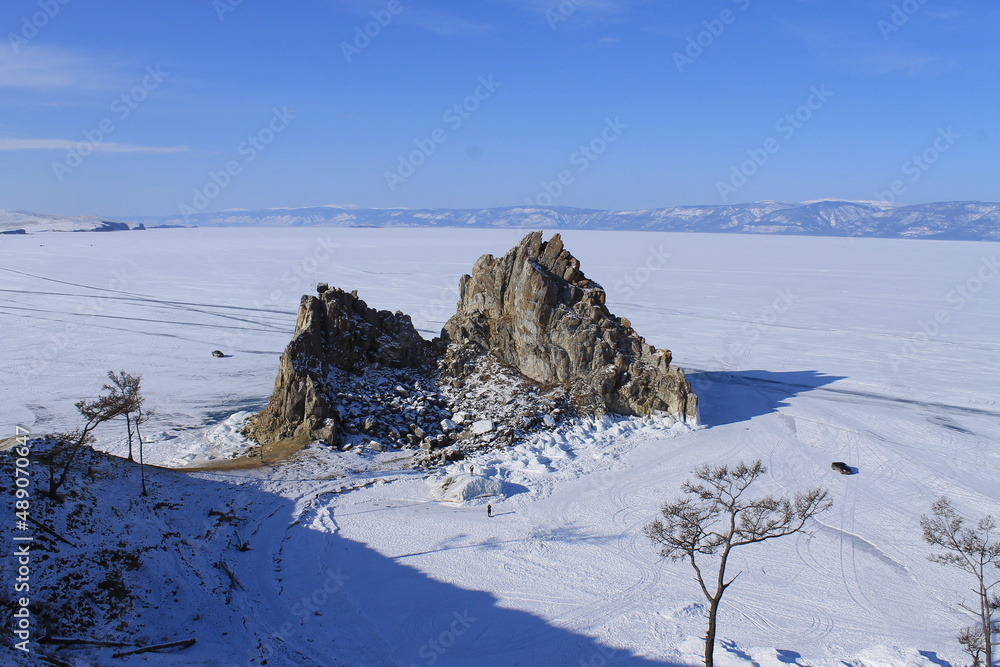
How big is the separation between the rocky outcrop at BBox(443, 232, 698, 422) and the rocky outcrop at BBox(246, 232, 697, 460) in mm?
51

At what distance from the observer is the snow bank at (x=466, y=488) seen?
20.4 meters

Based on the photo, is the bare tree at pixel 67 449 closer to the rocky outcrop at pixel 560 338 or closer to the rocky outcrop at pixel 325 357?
the rocky outcrop at pixel 325 357

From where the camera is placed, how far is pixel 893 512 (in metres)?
20.4

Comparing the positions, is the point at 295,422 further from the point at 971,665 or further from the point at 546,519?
the point at 971,665

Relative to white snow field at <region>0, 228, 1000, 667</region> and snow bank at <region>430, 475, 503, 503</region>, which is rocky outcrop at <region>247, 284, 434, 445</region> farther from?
snow bank at <region>430, 475, 503, 503</region>

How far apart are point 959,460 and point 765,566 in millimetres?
12759

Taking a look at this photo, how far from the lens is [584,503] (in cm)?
2053

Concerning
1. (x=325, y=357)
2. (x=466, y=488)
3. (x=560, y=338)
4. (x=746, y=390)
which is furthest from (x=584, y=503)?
(x=746, y=390)

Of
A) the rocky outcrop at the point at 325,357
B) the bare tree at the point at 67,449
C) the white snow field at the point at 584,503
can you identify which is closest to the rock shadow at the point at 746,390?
the white snow field at the point at 584,503

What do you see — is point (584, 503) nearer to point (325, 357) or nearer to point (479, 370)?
point (479, 370)

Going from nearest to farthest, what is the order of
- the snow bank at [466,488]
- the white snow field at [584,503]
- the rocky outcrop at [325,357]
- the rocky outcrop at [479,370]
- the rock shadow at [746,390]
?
the white snow field at [584,503] → the snow bank at [466,488] → the rocky outcrop at [325,357] → the rocky outcrop at [479,370] → the rock shadow at [746,390]

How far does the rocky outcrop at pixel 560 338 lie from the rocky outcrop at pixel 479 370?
5 centimetres

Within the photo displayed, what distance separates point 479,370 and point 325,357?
668 centimetres

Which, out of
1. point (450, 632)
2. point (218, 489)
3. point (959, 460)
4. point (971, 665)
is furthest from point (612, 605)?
point (959, 460)
